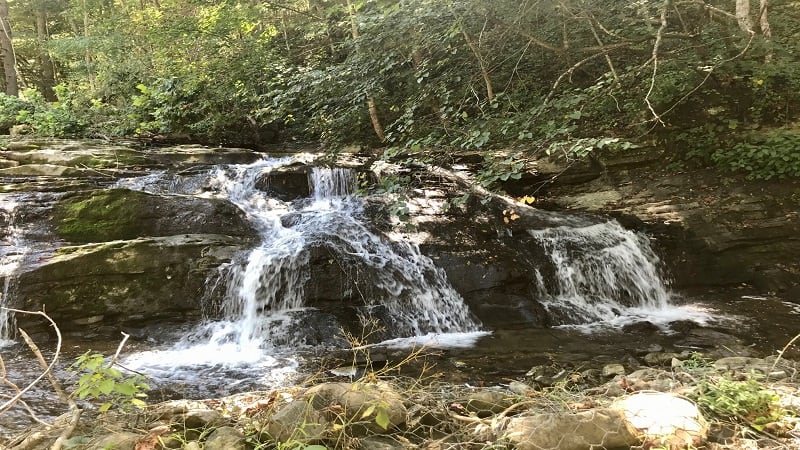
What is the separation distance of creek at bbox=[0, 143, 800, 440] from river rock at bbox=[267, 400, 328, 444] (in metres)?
2.21

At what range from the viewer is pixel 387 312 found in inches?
238

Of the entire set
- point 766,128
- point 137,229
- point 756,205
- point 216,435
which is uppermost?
point 766,128

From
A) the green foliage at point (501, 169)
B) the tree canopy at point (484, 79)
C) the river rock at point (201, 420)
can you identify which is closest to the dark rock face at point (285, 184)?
the tree canopy at point (484, 79)

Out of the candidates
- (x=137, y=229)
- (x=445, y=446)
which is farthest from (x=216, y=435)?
(x=137, y=229)

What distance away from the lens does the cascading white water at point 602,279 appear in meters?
6.38

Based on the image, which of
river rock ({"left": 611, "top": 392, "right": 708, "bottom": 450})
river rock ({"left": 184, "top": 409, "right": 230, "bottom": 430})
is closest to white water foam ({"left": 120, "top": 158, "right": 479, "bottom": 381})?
river rock ({"left": 184, "top": 409, "right": 230, "bottom": 430})

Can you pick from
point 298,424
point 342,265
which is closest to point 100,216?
point 342,265

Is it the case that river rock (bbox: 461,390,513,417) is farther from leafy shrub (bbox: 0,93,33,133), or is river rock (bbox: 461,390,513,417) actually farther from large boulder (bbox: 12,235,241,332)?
leafy shrub (bbox: 0,93,33,133)

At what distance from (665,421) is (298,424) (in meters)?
1.91

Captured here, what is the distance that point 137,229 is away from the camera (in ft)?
22.3

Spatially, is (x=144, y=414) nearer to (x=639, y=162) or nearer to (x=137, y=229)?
(x=137, y=229)

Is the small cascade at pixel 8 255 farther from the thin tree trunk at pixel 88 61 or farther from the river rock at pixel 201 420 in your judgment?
the thin tree trunk at pixel 88 61

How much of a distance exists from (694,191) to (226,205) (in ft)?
27.0

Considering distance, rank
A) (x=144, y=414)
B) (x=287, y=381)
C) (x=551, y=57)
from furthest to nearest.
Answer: (x=551, y=57) < (x=287, y=381) < (x=144, y=414)
